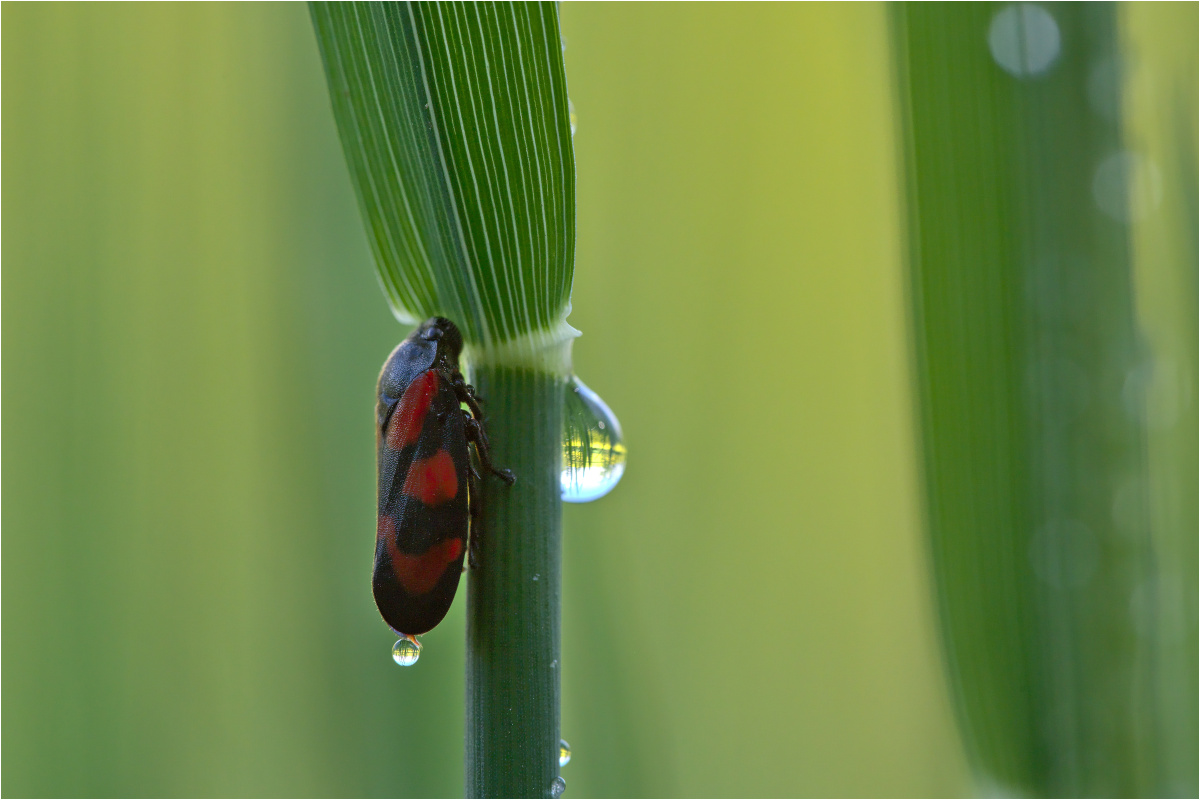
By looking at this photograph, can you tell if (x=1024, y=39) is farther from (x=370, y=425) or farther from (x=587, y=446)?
(x=370, y=425)

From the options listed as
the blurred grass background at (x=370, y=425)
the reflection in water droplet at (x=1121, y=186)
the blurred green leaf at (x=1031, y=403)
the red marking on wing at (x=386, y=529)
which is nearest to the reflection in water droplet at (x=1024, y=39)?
the blurred green leaf at (x=1031, y=403)

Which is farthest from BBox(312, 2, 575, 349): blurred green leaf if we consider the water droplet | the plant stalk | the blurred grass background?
the blurred grass background

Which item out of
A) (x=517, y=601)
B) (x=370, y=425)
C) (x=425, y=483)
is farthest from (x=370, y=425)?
(x=517, y=601)

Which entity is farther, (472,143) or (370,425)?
(370,425)

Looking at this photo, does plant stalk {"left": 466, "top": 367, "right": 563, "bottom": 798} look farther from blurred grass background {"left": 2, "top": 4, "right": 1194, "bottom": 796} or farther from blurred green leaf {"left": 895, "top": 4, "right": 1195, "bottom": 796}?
blurred grass background {"left": 2, "top": 4, "right": 1194, "bottom": 796}

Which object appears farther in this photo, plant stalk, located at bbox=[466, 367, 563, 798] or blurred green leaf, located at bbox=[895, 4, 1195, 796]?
blurred green leaf, located at bbox=[895, 4, 1195, 796]

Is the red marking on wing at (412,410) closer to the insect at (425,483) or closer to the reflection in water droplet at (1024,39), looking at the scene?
the insect at (425,483)
